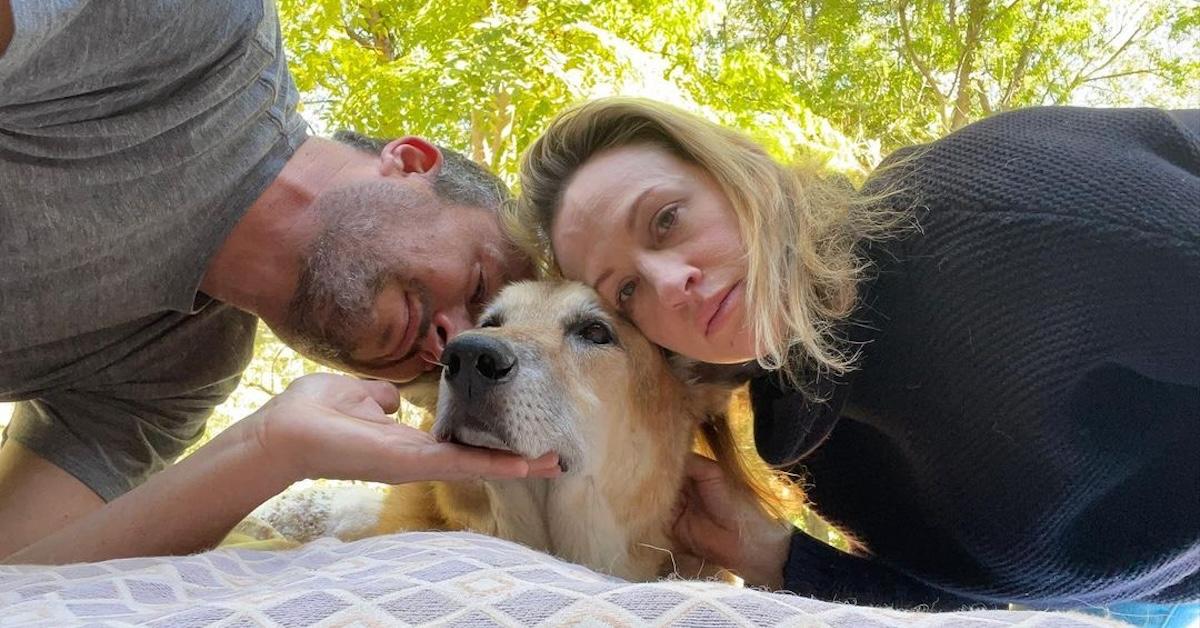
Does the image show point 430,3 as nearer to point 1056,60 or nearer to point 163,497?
point 163,497

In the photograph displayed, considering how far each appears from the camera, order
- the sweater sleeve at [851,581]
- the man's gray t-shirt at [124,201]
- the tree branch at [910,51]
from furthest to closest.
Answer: the tree branch at [910,51]
the sweater sleeve at [851,581]
the man's gray t-shirt at [124,201]

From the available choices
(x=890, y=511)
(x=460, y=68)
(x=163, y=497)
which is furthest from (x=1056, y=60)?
(x=163, y=497)

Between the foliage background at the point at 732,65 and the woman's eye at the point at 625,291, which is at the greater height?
the foliage background at the point at 732,65

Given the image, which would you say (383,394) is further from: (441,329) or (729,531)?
(729,531)

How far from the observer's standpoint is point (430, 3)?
13.2 ft

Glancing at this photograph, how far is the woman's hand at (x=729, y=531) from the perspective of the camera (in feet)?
6.05

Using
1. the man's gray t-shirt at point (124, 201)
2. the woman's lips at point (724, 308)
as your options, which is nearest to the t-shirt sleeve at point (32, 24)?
the man's gray t-shirt at point (124, 201)

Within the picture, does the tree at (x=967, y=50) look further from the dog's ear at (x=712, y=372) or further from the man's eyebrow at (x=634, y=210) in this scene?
the man's eyebrow at (x=634, y=210)

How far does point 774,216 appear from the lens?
62.1 inches

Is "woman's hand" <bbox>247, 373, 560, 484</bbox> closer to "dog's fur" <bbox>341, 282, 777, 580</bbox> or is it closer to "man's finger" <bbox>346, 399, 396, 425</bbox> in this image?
"man's finger" <bbox>346, 399, 396, 425</bbox>

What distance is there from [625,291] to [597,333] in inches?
4.7

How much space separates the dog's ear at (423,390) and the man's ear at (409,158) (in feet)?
1.62

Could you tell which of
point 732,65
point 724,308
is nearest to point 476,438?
point 724,308

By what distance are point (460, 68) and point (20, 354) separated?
213 cm
